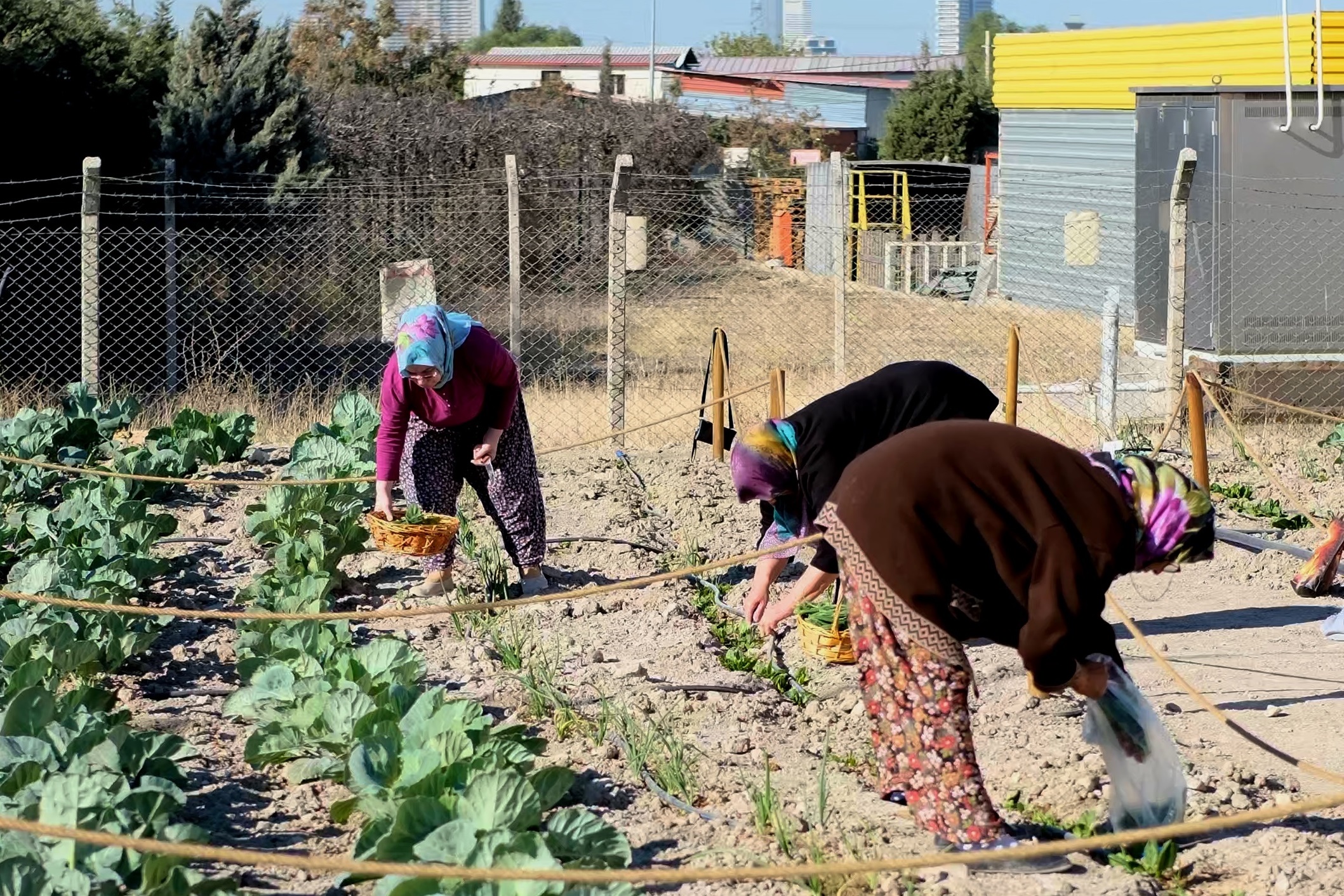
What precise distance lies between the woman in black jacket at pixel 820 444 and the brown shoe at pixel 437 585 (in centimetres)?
193

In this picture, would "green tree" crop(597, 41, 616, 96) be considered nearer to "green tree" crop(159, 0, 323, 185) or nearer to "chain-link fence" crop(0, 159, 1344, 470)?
"chain-link fence" crop(0, 159, 1344, 470)

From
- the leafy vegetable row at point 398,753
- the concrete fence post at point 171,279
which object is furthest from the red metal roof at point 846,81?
the leafy vegetable row at point 398,753

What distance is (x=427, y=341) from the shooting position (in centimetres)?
605

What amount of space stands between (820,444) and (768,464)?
0.59 ft

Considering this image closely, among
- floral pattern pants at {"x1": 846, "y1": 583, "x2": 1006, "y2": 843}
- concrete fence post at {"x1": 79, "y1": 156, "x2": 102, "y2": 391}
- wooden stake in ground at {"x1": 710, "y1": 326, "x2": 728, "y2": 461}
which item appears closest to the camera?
floral pattern pants at {"x1": 846, "y1": 583, "x2": 1006, "y2": 843}

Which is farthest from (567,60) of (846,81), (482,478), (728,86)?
(482,478)

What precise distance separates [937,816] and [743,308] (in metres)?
13.3

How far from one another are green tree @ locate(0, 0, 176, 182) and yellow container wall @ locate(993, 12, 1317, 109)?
9255 millimetres

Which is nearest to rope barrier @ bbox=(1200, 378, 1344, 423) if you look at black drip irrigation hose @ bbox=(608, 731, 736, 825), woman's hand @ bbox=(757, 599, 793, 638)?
woman's hand @ bbox=(757, 599, 793, 638)

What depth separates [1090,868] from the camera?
4078 mm

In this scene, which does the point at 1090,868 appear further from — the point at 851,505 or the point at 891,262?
the point at 891,262

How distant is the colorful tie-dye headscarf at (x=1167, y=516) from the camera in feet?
12.3

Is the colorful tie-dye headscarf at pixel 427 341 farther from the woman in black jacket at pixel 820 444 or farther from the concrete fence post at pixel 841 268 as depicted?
the concrete fence post at pixel 841 268

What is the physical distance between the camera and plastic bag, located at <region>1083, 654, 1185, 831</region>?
4.10 m
